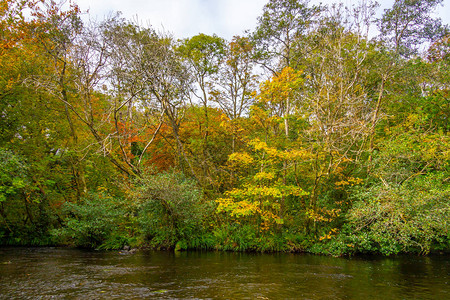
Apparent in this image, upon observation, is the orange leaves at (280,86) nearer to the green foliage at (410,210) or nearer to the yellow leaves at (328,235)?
the green foliage at (410,210)

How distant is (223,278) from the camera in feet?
31.3

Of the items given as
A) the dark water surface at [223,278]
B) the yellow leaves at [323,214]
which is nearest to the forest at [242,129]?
the yellow leaves at [323,214]

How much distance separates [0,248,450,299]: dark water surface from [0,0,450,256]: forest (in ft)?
8.47

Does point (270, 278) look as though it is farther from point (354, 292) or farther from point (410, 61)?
point (410, 61)

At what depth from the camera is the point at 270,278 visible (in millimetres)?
9578

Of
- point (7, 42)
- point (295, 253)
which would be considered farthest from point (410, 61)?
point (7, 42)

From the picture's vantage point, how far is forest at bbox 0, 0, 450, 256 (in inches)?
602

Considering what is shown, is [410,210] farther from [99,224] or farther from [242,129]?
[99,224]

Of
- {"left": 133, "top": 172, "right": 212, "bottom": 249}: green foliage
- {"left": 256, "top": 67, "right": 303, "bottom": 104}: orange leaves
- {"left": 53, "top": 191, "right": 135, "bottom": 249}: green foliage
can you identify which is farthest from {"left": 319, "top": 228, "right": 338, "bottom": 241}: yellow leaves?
{"left": 53, "top": 191, "right": 135, "bottom": 249}: green foliage

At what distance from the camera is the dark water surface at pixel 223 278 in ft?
24.8

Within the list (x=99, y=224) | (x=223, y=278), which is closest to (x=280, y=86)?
(x=223, y=278)

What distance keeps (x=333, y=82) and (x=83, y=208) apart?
1597 cm

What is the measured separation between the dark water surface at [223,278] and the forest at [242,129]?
2582 millimetres

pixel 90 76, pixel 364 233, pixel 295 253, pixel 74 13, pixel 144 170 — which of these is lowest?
pixel 295 253
